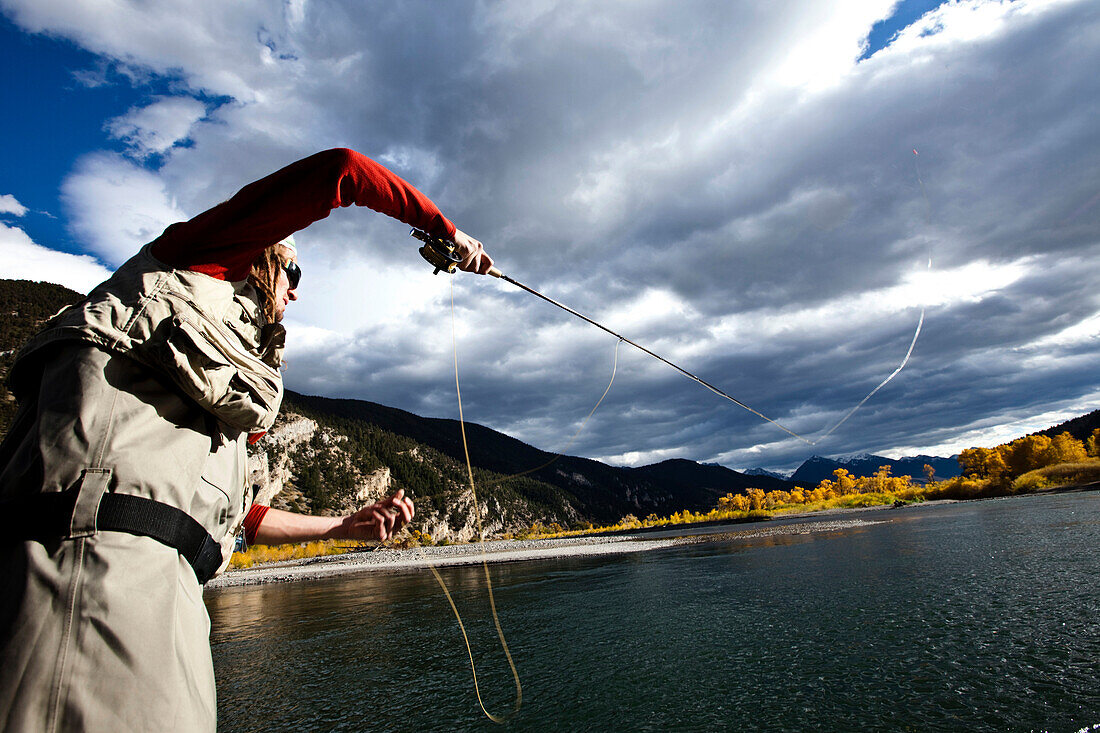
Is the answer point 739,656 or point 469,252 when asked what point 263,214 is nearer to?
point 469,252

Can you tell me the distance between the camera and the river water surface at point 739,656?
22.7ft

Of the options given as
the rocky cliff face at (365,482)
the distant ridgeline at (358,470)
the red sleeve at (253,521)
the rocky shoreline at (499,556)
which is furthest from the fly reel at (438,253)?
the rocky cliff face at (365,482)

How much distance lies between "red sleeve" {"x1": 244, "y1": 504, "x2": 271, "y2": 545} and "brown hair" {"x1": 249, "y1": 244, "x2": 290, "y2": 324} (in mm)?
1009

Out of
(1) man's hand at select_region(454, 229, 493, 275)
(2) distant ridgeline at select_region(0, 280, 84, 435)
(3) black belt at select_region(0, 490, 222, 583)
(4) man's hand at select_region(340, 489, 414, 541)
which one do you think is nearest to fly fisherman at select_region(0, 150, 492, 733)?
(3) black belt at select_region(0, 490, 222, 583)

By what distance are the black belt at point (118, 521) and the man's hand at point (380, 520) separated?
0.86 meters

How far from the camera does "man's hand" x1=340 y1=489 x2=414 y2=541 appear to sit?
112 inches

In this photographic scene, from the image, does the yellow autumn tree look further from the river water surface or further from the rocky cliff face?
the rocky cliff face

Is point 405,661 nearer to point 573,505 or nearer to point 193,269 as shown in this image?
point 193,269

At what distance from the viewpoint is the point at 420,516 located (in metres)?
130

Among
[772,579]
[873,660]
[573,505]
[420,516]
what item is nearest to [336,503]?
[420,516]

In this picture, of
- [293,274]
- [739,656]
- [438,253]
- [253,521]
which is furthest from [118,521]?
[739,656]

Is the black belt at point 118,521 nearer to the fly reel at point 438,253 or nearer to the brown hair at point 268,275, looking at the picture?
the brown hair at point 268,275

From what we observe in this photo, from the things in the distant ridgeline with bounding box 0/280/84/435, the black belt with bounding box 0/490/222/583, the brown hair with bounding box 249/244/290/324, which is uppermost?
the distant ridgeline with bounding box 0/280/84/435

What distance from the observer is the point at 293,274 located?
10.0 feet
